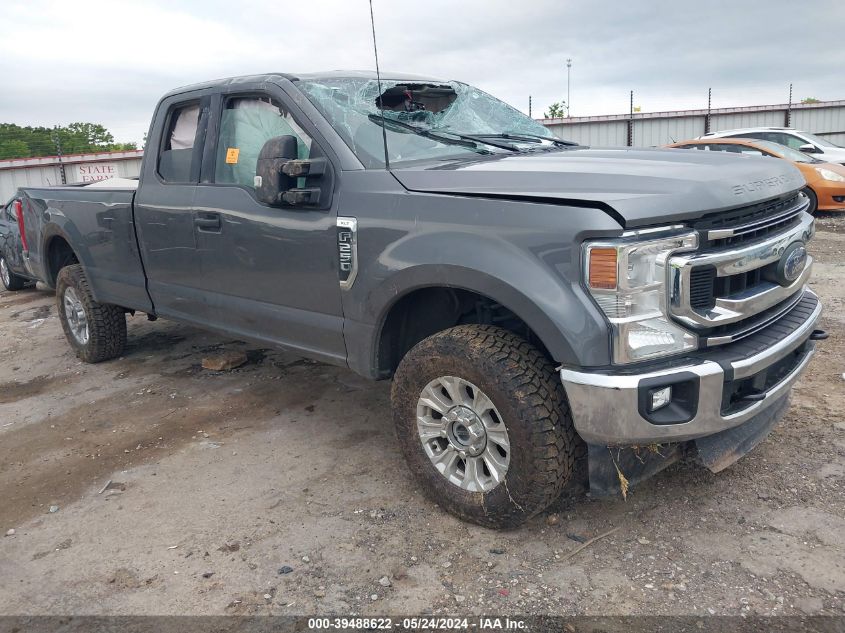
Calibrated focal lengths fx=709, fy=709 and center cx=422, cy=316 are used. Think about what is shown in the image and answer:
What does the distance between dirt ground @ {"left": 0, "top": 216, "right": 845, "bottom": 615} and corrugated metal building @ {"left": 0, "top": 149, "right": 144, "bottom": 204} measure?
663 inches

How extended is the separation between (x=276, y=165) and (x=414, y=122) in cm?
82

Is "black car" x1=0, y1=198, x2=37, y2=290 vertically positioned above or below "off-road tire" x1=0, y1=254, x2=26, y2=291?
above

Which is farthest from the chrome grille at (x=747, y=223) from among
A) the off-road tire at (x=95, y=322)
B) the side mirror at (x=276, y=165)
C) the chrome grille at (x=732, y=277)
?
the off-road tire at (x=95, y=322)

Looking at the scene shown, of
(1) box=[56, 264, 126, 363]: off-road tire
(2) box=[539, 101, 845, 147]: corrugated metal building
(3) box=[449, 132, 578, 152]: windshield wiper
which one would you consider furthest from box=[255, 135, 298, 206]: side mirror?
(2) box=[539, 101, 845, 147]: corrugated metal building

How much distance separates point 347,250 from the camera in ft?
10.6

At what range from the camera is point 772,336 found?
2818 millimetres

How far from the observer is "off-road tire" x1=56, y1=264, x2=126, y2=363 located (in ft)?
17.9

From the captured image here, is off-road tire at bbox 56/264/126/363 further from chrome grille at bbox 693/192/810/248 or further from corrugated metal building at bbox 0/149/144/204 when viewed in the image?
corrugated metal building at bbox 0/149/144/204

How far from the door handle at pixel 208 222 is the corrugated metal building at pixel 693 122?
71.5ft

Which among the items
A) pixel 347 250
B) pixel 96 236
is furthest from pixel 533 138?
pixel 96 236

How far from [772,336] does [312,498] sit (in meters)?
2.12

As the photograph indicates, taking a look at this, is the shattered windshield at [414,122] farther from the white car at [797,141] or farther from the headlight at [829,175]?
the white car at [797,141]

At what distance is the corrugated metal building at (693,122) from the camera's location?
2447 centimetres

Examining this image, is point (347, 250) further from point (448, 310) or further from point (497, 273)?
point (497, 273)
